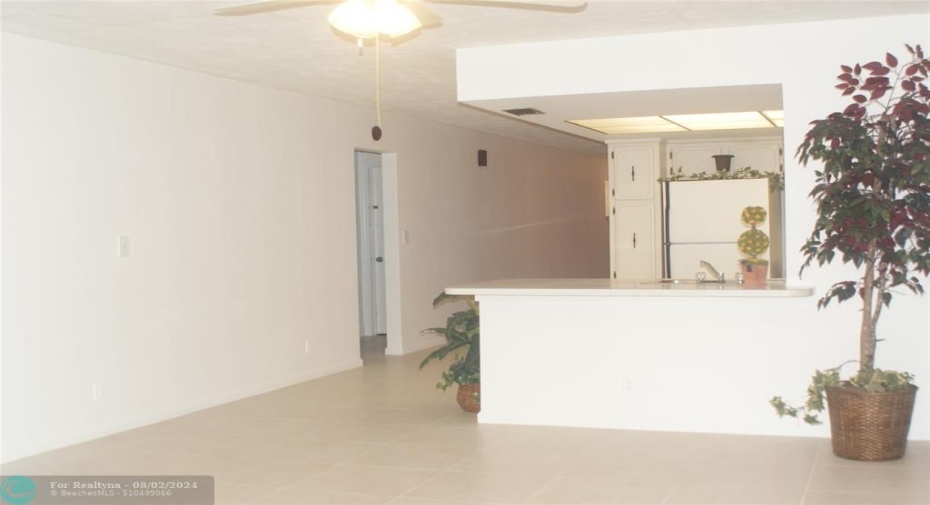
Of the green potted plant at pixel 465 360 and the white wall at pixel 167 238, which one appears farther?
the green potted plant at pixel 465 360

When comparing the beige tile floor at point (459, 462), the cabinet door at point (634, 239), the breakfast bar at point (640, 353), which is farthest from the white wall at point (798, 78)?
the cabinet door at point (634, 239)

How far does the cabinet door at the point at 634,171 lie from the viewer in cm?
938

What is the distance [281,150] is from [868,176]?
4.13 m

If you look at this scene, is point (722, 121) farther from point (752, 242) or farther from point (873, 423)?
point (873, 423)

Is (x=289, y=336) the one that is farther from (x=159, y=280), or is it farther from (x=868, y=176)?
(x=868, y=176)

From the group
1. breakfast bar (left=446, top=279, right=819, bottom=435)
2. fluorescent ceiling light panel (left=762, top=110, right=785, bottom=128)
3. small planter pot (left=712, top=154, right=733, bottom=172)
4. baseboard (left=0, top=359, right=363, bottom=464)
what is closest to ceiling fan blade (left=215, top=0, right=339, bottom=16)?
breakfast bar (left=446, top=279, right=819, bottom=435)

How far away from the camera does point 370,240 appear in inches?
390

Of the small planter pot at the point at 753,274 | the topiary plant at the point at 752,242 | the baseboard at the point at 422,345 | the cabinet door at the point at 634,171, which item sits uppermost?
the cabinet door at the point at 634,171

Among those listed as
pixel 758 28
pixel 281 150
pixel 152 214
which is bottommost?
pixel 152 214

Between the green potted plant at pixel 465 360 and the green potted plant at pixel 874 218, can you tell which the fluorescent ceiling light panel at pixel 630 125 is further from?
the green potted plant at pixel 874 218

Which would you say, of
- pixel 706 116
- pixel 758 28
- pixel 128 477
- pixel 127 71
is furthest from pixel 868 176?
pixel 127 71

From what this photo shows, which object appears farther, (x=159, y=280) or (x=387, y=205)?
(x=387, y=205)

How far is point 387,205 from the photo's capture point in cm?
853

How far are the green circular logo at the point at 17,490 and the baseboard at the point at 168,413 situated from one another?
380 millimetres
